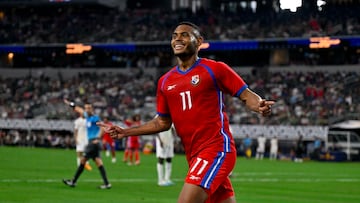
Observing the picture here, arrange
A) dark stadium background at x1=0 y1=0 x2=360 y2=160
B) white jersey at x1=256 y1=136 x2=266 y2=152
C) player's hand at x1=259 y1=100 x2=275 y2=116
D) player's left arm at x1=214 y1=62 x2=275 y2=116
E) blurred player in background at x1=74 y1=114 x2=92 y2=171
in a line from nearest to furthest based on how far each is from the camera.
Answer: player's hand at x1=259 y1=100 x2=275 y2=116
player's left arm at x1=214 y1=62 x2=275 y2=116
blurred player in background at x1=74 y1=114 x2=92 y2=171
white jersey at x1=256 y1=136 x2=266 y2=152
dark stadium background at x1=0 y1=0 x2=360 y2=160

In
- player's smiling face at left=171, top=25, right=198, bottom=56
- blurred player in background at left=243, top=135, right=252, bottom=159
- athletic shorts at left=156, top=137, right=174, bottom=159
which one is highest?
player's smiling face at left=171, top=25, right=198, bottom=56

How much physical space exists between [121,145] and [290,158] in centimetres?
1350

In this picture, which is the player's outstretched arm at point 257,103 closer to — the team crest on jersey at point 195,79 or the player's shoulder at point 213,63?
the player's shoulder at point 213,63

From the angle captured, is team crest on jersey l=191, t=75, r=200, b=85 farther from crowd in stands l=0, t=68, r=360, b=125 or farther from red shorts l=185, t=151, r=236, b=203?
crowd in stands l=0, t=68, r=360, b=125

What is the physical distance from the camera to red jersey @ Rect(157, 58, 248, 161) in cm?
859

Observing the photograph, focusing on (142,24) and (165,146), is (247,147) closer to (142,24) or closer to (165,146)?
(142,24)

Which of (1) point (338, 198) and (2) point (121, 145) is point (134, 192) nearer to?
(1) point (338, 198)

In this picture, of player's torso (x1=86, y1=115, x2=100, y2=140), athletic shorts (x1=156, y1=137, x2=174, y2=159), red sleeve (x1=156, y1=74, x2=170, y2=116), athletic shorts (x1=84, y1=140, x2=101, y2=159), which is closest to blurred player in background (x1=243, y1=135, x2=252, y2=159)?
athletic shorts (x1=156, y1=137, x2=174, y2=159)

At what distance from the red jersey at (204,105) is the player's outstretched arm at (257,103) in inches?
8.0

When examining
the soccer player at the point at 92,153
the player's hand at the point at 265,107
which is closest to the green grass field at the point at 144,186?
the soccer player at the point at 92,153

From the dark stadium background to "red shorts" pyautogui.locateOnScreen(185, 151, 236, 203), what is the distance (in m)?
38.5

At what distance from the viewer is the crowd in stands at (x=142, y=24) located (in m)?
56.8

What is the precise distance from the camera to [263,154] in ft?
159

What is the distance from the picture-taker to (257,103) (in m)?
8.09
